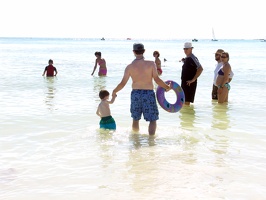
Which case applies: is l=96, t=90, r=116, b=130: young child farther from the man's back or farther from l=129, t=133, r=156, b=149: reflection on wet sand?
the man's back

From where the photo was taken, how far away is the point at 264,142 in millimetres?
7047

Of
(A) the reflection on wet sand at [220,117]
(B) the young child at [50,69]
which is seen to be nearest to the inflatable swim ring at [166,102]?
(A) the reflection on wet sand at [220,117]

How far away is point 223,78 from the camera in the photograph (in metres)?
10.7

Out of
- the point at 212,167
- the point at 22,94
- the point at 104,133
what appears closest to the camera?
the point at 212,167

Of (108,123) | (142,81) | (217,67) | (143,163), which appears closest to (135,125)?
(108,123)

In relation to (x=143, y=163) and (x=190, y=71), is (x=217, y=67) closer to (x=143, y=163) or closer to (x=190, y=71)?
(x=190, y=71)

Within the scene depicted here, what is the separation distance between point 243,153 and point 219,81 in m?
4.78

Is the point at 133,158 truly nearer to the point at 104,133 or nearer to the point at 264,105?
the point at 104,133

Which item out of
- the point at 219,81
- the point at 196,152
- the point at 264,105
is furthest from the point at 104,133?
the point at 264,105

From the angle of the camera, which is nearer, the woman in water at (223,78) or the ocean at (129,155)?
the ocean at (129,155)

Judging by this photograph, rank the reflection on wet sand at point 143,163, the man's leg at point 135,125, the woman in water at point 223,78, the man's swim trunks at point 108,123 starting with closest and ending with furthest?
the reflection on wet sand at point 143,163, the man's leg at point 135,125, the man's swim trunks at point 108,123, the woman in water at point 223,78

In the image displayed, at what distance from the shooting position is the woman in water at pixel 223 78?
1055 cm

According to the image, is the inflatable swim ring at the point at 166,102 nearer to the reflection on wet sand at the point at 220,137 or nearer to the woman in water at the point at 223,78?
the reflection on wet sand at the point at 220,137

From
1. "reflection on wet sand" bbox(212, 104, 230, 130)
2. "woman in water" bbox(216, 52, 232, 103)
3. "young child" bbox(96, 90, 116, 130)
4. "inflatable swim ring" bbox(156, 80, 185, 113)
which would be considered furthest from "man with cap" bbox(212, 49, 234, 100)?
"young child" bbox(96, 90, 116, 130)
